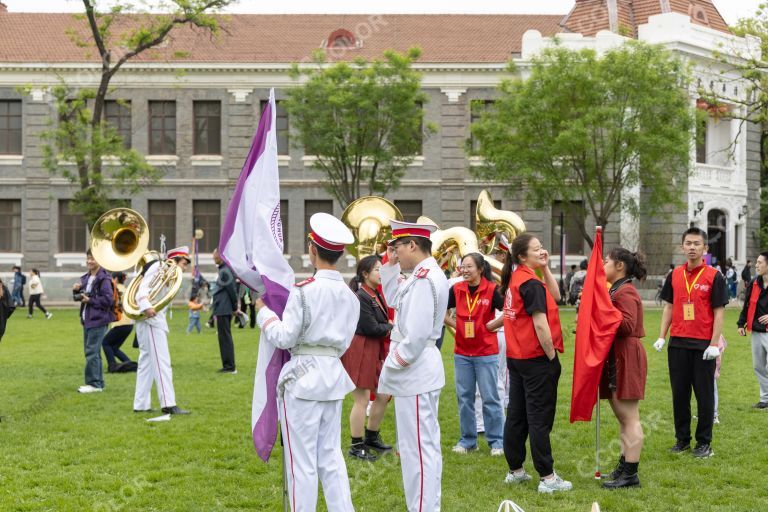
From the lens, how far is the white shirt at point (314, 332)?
219 inches

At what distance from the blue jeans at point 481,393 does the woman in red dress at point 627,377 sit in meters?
1.28

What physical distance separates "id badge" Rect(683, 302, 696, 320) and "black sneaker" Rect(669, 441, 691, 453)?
3.79 ft

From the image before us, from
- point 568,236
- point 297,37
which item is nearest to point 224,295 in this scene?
point 568,236

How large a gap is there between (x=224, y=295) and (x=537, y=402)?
8.02 metres

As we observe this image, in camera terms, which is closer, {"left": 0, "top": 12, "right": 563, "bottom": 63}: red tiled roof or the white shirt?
the white shirt

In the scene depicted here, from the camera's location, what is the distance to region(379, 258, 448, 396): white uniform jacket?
6.11 m

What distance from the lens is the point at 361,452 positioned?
8.34 metres

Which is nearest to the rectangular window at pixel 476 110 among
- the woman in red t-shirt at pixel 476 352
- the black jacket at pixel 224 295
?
the black jacket at pixel 224 295

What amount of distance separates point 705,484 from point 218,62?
29.7 metres

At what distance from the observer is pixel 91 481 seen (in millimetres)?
7398

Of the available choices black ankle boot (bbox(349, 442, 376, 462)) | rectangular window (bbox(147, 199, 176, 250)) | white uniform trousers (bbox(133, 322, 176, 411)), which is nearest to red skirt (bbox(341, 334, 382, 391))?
black ankle boot (bbox(349, 442, 376, 462))

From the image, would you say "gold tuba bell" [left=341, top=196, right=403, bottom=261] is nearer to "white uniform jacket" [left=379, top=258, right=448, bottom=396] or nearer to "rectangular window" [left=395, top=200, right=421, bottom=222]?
"white uniform jacket" [left=379, top=258, right=448, bottom=396]

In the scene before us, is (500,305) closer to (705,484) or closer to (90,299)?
(705,484)

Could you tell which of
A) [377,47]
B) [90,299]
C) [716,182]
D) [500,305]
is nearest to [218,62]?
[377,47]
